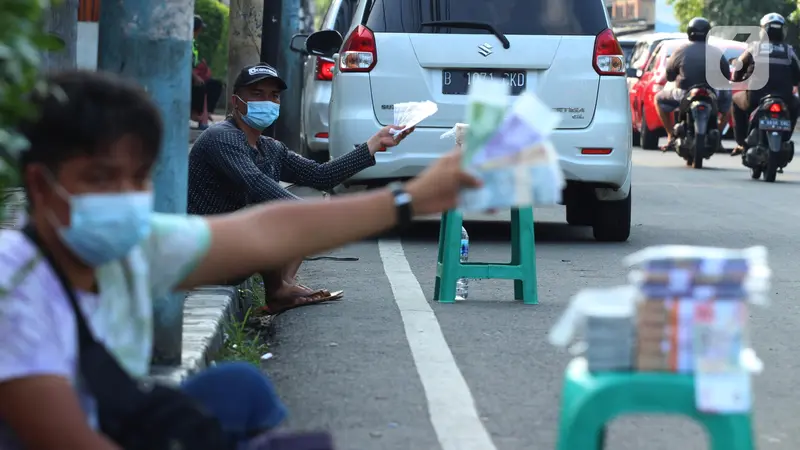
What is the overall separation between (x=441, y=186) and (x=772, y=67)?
49.7 ft

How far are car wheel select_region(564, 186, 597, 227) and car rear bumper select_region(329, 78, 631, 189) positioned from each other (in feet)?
2.04

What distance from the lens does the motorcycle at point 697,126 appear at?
18500 mm

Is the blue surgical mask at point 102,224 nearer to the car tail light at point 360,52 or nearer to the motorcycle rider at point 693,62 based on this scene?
the car tail light at point 360,52

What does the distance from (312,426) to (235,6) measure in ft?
45.1

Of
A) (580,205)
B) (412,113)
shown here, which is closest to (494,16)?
(580,205)

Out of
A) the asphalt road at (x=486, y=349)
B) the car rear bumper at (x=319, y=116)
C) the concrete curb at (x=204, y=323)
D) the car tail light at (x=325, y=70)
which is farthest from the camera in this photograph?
the car tail light at (x=325, y=70)

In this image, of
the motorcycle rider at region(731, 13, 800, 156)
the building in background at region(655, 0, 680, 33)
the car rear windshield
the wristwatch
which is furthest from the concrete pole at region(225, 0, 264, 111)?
the building in background at region(655, 0, 680, 33)

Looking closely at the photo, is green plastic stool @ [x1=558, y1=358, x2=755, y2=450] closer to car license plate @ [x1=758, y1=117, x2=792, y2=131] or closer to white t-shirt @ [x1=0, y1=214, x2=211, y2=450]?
white t-shirt @ [x1=0, y1=214, x2=211, y2=450]

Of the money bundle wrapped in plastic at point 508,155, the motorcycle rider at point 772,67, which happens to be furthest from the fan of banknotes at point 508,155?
the motorcycle rider at point 772,67

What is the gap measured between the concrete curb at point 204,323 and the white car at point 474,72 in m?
2.34

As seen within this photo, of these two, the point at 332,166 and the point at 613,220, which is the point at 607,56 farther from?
the point at 332,166

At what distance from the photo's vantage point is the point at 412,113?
664 centimetres

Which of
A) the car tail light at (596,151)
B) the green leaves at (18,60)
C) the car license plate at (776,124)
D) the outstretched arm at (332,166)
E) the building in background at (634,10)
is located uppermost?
the building in background at (634,10)

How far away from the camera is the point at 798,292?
837cm
